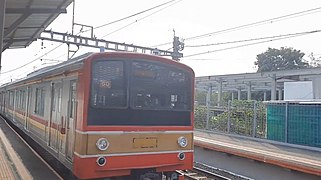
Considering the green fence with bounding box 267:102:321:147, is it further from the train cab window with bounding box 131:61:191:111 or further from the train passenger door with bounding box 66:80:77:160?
the train passenger door with bounding box 66:80:77:160

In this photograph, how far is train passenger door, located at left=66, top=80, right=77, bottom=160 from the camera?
6215 mm

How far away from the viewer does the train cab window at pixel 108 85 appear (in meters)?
5.76

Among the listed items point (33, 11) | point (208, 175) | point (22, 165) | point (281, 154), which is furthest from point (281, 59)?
point (22, 165)

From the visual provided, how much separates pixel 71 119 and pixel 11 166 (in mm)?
3307

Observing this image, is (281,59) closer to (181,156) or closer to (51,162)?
(51,162)

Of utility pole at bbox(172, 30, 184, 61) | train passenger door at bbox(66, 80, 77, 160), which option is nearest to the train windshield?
train passenger door at bbox(66, 80, 77, 160)

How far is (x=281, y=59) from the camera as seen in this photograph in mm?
52094

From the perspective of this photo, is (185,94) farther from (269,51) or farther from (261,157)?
(269,51)

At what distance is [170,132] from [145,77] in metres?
1.13

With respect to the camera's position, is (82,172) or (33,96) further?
(33,96)

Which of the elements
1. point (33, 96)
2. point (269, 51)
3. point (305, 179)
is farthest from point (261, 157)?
point (269, 51)

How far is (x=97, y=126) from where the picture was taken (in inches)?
224

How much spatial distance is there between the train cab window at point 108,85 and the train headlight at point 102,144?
55 cm

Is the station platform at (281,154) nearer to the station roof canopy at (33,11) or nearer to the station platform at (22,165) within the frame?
the station platform at (22,165)
